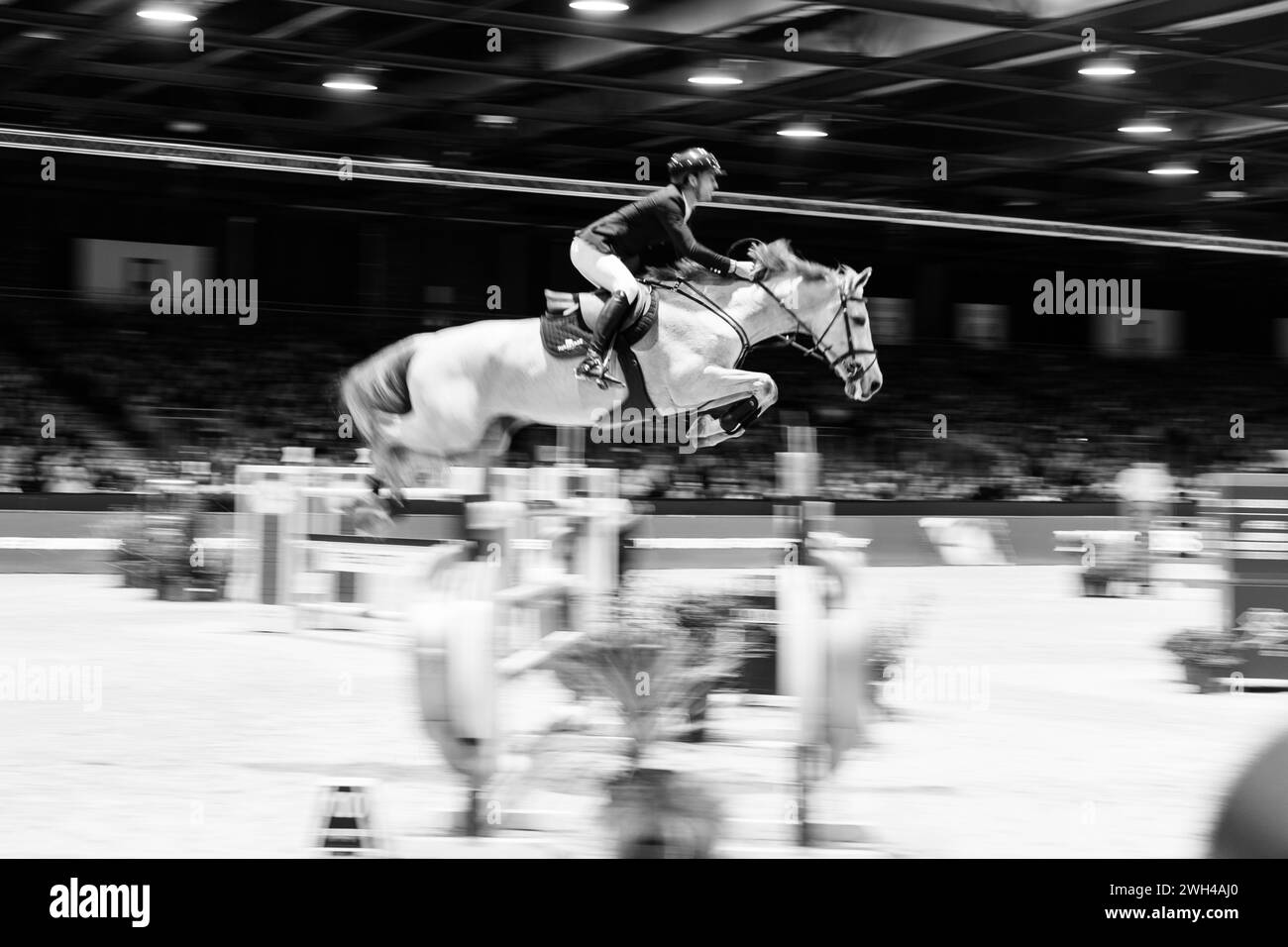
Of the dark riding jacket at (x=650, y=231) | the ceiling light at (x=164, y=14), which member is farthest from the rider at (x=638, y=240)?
the ceiling light at (x=164, y=14)

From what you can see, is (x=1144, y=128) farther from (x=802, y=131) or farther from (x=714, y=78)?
(x=714, y=78)

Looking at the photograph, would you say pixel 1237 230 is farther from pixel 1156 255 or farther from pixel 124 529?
pixel 124 529

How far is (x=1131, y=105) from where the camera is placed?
46.7ft

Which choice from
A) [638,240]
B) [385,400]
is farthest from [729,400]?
[385,400]

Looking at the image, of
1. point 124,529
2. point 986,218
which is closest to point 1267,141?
point 986,218

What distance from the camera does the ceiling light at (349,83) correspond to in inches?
535

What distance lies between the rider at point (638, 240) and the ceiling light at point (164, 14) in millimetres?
7386

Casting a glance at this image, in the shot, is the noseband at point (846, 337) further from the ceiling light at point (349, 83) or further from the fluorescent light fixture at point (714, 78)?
the ceiling light at point (349, 83)

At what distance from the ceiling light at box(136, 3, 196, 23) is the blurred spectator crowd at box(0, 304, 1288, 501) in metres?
4.73

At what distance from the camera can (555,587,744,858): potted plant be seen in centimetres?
357

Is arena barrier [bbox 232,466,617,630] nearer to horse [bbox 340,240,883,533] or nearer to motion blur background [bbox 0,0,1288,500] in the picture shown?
horse [bbox 340,240,883,533]

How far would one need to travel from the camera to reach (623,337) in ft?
16.8

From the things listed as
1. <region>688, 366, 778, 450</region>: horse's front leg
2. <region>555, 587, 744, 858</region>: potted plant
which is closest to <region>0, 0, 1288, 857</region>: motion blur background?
<region>555, 587, 744, 858</region>: potted plant

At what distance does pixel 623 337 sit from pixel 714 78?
883 centimetres
